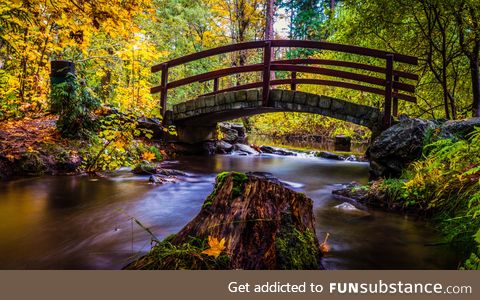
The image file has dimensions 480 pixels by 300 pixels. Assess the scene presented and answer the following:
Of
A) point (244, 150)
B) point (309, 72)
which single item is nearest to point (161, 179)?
point (309, 72)

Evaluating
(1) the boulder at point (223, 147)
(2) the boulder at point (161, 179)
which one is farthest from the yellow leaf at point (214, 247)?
(1) the boulder at point (223, 147)

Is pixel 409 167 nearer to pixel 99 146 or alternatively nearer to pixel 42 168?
pixel 99 146

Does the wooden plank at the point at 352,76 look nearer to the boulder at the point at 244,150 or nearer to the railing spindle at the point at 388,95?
the railing spindle at the point at 388,95

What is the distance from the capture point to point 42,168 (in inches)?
235

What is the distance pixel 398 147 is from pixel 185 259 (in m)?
4.76

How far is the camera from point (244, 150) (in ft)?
40.9

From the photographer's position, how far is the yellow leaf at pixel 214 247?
1.98 metres

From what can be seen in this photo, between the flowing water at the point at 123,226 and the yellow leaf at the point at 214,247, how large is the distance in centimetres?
104

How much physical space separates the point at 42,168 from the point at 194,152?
5495 millimetres

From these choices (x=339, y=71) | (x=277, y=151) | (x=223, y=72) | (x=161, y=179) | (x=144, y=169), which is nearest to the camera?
(x=161, y=179)

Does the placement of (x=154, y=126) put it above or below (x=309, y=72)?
below

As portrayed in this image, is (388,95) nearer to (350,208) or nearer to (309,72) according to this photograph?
(309,72)
